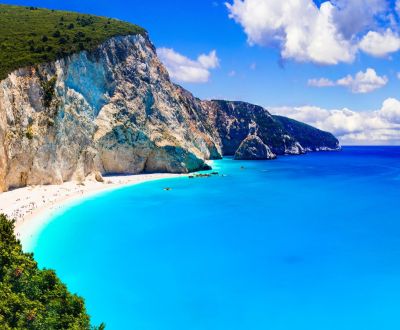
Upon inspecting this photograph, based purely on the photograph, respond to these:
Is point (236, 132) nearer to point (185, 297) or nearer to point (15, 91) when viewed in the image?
point (15, 91)

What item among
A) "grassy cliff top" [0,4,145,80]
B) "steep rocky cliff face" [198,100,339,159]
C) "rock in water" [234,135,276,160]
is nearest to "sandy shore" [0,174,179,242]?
A: "grassy cliff top" [0,4,145,80]

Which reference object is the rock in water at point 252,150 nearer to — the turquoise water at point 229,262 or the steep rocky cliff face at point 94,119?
the steep rocky cliff face at point 94,119

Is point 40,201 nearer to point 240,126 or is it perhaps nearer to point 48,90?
point 48,90

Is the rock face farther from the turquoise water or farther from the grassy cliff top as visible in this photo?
the turquoise water

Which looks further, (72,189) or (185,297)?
(72,189)

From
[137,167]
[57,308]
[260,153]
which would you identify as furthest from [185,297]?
[260,153]
